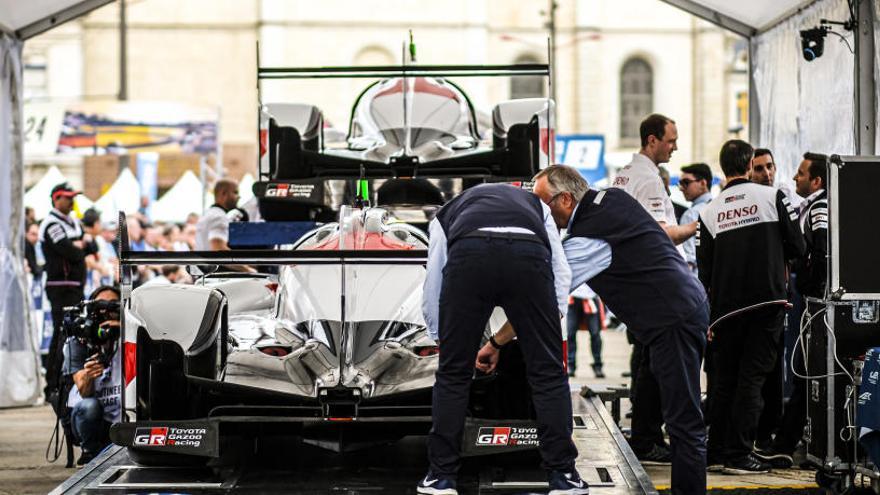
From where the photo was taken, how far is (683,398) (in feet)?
19.6

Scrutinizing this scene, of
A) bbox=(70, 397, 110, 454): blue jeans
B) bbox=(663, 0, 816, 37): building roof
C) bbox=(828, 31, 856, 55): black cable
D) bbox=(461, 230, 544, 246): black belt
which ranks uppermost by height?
bbox=(663, 0, 816, 37): building roof

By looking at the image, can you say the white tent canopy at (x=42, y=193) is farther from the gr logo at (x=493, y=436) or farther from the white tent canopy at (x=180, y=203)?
the gr logo at (x=493, y=436)

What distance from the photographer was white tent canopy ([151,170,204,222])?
2289cm

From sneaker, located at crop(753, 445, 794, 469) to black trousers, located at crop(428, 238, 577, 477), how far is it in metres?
2.65

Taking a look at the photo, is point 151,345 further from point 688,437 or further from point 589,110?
point 589,110

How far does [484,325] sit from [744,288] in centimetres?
259

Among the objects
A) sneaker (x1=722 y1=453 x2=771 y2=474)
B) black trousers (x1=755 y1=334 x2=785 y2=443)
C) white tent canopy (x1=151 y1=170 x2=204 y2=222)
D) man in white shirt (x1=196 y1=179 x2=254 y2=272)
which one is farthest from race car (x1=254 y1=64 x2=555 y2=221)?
white tent canopy (x1=151 y1=170 x2=204 y2=222)

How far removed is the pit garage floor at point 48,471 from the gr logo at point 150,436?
0.65 meters

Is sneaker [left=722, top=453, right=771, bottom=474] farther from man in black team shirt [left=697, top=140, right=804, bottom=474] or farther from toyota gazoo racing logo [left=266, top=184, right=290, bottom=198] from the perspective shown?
toyota gazoo racing logo [left=266, top=184, right=290, bottom=198]

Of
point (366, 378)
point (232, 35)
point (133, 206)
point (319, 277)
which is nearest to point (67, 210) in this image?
point (319, 277)

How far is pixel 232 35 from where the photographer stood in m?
48.7

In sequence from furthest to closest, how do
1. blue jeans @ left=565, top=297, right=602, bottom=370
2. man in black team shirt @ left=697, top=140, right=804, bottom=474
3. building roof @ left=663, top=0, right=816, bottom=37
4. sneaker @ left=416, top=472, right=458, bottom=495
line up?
blue jeans @ left=565, top=297, right=602, bottom=370
building roof @ left=663, top=0, right=816, bottom=37
man in black team shirt @ left=697, top=140, right=804, bottom=474
sneaker @ left=416, top=472, right=458, bottom=495

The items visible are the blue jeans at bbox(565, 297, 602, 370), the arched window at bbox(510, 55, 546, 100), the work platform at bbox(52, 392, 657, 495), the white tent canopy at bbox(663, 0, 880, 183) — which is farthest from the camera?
the arched window at bbox(510, 55, 546, 100)

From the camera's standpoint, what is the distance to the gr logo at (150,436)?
19.4 ft
